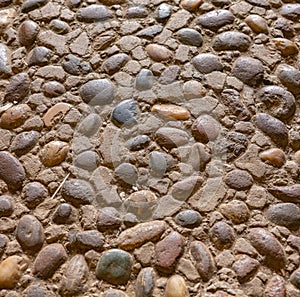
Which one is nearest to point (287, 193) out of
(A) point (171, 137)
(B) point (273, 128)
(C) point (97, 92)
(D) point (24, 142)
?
(B) point (273, 128)

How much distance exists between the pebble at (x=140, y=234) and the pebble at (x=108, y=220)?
0.03 m

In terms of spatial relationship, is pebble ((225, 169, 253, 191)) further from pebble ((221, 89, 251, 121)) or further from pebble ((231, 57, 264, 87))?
pebble ((231, 57, 264, 87))

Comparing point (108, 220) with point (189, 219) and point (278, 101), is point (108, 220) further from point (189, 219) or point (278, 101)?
point (278, 101)

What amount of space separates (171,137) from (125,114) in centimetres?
12

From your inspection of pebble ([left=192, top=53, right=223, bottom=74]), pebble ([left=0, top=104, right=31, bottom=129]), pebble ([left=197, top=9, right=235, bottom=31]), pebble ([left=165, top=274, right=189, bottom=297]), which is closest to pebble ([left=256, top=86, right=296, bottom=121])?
pebble ([left=192, top=53, right=223, bottom=74])

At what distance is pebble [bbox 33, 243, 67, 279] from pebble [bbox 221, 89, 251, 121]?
49cm

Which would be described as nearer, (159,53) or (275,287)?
(275,287)

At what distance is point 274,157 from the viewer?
1.11 meters

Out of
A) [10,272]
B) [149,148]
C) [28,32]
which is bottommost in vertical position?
[10,272]

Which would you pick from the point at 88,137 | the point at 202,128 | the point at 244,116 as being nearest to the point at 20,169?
the point at 88,137

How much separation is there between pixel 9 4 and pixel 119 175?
0.63 m

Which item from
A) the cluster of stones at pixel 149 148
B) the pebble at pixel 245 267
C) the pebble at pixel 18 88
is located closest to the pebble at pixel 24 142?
the cluster of stones at pixel 149 148

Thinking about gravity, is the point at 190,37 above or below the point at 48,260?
above

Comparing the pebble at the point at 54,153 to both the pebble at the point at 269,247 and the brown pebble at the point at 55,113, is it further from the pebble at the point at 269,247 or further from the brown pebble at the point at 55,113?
the pebble at the point at 269,247
